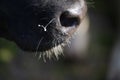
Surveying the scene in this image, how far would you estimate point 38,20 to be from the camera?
3365 millimetres

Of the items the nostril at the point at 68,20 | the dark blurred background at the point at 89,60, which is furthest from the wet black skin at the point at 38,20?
the dark blurred background at the point at 89,60

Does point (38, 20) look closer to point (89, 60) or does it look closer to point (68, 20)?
point (68, 20)

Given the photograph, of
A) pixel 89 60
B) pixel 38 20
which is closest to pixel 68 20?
pixel 38 20

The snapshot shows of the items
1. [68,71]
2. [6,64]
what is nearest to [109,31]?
[68,71]

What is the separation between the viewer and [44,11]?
3.34 m

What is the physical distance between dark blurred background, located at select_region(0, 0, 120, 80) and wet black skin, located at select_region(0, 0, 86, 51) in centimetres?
295

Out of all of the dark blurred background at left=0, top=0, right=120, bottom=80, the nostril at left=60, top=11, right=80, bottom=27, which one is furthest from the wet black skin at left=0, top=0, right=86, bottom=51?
the dark blurred background at left=0, top=0, right=120, bottom=80

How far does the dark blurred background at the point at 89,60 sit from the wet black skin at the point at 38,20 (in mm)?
2948

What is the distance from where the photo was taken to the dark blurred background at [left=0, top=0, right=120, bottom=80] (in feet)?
22.0

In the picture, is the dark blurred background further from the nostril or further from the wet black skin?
the nostril

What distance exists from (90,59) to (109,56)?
0.30m

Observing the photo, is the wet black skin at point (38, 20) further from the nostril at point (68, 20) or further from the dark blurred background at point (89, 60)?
the dark blurred background at point (89, 60)

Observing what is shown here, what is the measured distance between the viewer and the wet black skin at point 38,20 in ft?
10.8

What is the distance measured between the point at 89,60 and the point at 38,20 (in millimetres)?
4206
